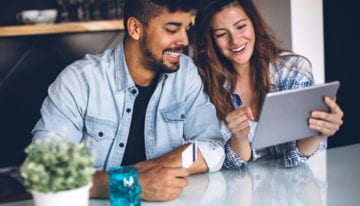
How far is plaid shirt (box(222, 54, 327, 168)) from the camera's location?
176cm

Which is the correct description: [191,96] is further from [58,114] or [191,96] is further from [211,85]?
[58,114]

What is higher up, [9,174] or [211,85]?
[211,85]

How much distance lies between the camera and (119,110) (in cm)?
188

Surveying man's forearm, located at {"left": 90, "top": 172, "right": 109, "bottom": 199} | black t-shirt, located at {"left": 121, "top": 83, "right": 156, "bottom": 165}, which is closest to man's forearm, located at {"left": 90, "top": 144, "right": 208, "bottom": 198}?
man's forearm, located at {"left": 90, "top": 172, "right": 109, "bottom": 199}

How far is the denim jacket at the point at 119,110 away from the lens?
1776mm

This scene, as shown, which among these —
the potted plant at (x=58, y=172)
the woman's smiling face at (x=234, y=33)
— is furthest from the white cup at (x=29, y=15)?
the potted plant at (x=58, y=172)

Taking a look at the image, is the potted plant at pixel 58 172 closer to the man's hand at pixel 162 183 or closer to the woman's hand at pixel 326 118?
the man's hand at pixel 162 183

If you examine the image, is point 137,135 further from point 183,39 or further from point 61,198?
point 61,198

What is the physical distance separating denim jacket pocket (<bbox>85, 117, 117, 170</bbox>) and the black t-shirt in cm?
7

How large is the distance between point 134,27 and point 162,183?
65 cm

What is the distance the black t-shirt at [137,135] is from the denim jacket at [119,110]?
0.02 meters

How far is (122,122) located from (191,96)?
26cm

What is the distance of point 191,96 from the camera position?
196 cm

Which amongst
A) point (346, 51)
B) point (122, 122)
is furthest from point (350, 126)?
point (122, 122)
